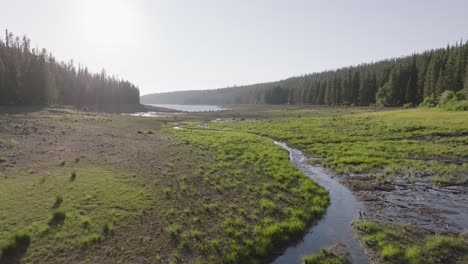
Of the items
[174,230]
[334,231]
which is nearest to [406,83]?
[334,231]

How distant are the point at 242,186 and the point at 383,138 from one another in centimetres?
2776

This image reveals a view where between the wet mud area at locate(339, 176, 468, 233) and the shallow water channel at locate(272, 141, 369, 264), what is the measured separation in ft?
2.46

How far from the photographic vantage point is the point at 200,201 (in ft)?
49.3

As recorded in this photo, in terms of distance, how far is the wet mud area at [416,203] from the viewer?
13.5 meters

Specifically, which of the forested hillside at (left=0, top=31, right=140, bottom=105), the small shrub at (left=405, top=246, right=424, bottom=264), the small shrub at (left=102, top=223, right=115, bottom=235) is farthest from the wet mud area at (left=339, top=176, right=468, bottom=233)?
the forested hillside at (left=0, top=31, right=140, bottom=105)

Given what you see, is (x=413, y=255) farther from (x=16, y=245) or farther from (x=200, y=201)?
(x=16, y=245)

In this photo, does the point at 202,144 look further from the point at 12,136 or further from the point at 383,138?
the point at 383,138

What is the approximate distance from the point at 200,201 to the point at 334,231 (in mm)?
7015

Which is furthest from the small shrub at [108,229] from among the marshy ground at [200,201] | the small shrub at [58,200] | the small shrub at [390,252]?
the small shrub at [390,252]

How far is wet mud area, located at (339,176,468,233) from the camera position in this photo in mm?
13477

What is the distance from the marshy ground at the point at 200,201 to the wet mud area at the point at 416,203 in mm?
59

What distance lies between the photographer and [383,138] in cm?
3709

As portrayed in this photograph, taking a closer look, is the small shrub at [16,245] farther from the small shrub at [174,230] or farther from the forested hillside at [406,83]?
the forested hillside at [406,83]

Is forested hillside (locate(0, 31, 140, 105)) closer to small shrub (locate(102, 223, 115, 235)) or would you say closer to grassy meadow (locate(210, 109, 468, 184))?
grassy meadow (locate(210, 109, 468, 184))
